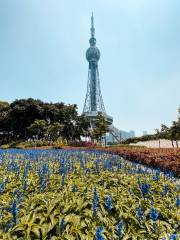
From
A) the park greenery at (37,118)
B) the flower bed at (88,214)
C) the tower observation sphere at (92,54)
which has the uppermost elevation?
the tower observation sphere at (92,54)

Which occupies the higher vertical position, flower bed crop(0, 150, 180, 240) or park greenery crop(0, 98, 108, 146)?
park greenery crop(0, 98, 108, 146)

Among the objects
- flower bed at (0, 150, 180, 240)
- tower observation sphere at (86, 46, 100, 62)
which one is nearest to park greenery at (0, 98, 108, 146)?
flower bed at (0, 150, 180, 240)

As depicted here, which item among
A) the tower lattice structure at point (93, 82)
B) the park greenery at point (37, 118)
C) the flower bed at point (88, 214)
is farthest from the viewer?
the tower lattice structure at point (93, 82)

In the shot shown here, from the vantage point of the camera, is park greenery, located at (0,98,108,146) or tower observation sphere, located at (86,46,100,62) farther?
tower observation sphere, located at (86,46,100,62)

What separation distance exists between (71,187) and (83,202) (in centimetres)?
124

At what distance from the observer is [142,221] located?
17.3ft

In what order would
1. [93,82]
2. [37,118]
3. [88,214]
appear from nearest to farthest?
1. [88,214]
2. [37,118]
3. [93,82]

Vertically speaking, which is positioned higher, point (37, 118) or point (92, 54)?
point (92, 54)

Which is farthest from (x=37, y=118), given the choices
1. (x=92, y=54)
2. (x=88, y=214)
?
(x=92, y=54)

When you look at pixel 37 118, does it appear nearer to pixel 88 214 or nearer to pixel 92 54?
pixel 88 214

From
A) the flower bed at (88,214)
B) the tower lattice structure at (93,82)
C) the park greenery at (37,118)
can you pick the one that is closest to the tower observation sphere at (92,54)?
the tower lattice structure at (93,82)

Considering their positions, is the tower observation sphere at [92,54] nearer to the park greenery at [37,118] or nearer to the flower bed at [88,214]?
the park greenery at [37,118]

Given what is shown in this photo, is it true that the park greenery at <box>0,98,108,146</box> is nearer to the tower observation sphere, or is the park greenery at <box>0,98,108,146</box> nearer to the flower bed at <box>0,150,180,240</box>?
the flower bed at <box>0,150,180,240</box>

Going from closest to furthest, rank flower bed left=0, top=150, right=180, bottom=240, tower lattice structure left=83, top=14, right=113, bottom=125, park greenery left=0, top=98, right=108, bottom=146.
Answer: flower bed left=0, top=150, right=180, bottom=240, park greenery left=0, top=98, right=108, bottom=146, tower lattice structure left=83, top=14, right=113, bottom=125
